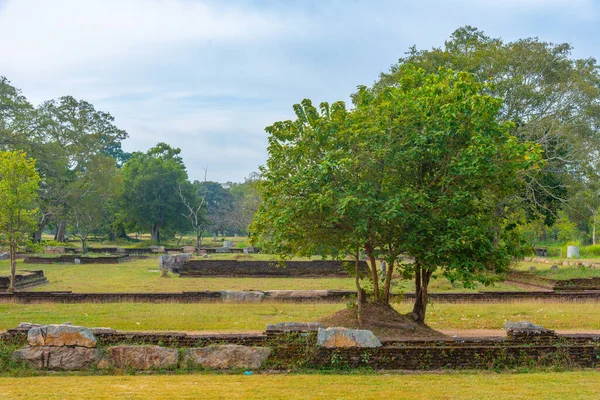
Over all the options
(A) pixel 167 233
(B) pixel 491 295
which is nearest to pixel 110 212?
(A) pixel 167 233

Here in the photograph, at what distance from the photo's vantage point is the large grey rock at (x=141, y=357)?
31.8 ft

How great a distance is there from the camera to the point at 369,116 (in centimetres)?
1183

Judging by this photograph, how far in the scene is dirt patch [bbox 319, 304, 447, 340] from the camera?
1120 centimetres

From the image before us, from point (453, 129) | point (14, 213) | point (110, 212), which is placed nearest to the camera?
point (453, 129)

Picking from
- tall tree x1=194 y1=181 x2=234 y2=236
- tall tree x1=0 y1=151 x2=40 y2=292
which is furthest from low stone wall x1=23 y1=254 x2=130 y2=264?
tall tree x1=194 y1=181 x2=234 y2=236

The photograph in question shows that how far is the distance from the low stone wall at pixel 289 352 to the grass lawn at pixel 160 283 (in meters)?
10.5

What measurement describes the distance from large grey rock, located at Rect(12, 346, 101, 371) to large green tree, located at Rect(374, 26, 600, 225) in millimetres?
20858

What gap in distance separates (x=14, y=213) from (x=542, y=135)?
2163cm

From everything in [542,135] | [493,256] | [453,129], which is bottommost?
[493,256]

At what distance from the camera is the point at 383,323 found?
11.5m

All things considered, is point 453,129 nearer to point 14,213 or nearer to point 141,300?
point 141,300

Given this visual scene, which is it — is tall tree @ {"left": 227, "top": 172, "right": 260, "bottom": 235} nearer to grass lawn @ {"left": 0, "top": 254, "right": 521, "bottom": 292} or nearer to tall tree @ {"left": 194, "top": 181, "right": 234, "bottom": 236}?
tall tree @ {"left": 194, "top": 181, "right": 234, "bottom": 236}

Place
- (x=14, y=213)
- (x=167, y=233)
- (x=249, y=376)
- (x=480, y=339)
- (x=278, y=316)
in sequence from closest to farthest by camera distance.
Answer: (x=249, y=376), (x=480, y=339), (x=278, y=316), (x=14, y=213), (x=167, y=233)

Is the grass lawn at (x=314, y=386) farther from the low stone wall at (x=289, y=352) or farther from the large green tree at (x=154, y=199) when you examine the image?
the large green tree at (x=154, y=199)
